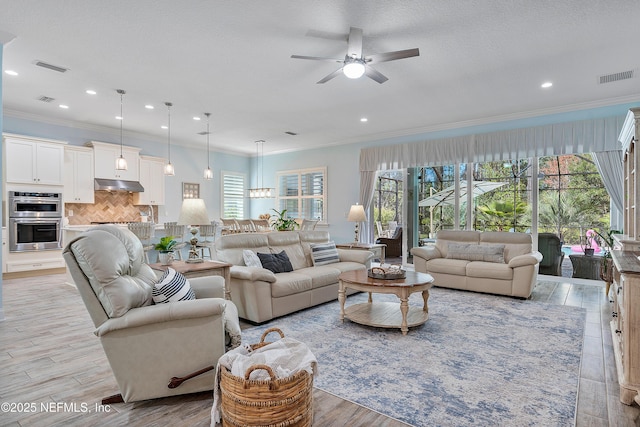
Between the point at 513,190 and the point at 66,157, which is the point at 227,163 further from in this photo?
the point at 513,190

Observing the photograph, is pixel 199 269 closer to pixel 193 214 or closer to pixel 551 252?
pixel 193 214

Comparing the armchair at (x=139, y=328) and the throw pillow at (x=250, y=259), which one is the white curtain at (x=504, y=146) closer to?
the throw pillow at (x=250, y=259)

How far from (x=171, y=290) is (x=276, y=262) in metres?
2.01

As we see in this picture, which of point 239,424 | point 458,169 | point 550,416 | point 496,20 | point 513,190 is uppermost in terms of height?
point 496,20

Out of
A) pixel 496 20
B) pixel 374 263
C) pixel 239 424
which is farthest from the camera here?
pixel 374 263

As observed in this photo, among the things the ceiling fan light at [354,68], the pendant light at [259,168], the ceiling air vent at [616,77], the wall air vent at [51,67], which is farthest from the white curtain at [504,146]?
the wall air vent at [51,67]

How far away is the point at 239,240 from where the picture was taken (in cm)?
433

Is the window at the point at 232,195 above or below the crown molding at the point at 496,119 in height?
below

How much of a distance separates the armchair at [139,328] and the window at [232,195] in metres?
7.66

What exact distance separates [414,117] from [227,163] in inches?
221

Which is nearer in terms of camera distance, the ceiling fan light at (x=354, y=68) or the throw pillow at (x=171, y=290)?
the throw pillow at (x=171, y=290)

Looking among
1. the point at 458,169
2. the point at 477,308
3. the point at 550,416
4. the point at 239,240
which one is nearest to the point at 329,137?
the point at 458,169

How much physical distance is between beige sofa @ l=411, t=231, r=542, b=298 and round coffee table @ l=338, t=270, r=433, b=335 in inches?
60.5

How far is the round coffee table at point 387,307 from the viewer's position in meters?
3.39
